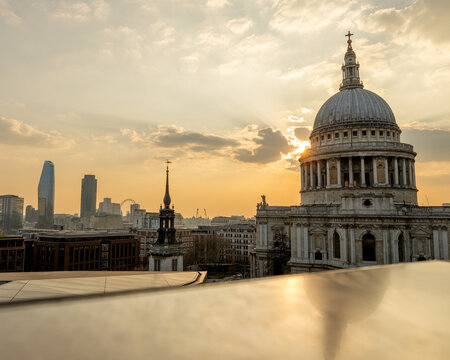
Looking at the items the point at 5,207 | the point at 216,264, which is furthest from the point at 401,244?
the point at 5,207

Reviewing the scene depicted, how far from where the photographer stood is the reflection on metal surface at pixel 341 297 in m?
3.00

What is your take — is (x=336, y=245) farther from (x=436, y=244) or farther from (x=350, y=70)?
(x=350, y=70)

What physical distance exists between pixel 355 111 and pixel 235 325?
55681 mm

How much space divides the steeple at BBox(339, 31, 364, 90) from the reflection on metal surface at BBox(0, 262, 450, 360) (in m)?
61.8

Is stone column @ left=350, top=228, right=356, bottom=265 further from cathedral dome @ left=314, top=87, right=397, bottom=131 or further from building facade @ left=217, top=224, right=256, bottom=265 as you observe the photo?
building facade @ left=217, top=224, right=256, bottom=265

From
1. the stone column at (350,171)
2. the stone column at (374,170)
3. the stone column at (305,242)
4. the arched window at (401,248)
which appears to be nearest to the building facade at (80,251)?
the stone column at (305,242)

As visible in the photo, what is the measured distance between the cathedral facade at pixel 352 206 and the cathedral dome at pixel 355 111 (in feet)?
0.50

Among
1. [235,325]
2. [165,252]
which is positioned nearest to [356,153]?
[165,252]

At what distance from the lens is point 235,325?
2.93m

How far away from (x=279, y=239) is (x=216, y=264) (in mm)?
39368

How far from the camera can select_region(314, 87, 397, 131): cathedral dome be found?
5203 cm

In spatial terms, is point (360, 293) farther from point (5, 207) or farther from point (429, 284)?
point (5, 207)

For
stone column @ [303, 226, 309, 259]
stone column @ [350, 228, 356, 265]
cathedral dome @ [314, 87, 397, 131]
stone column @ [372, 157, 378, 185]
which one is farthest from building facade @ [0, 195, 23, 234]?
stone column @ [350, 228, 356, 265]

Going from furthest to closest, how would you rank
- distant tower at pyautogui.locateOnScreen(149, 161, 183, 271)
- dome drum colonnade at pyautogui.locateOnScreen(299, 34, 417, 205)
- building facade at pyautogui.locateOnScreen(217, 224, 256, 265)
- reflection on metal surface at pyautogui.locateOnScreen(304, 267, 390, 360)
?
building facade at pyautogui.locateOnScreen(217, 224, 256, 265) → dome drum colonnade at pyautogui.locateOnScreen(299, 34, 417, 205) → distant tower at pyautogui.locateOnScreen(149, 161, 183, 271) → reflection on metal surface at pyautogui.locateOnScreen(304, 267, 390, 360)
